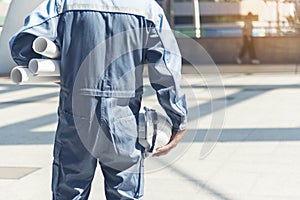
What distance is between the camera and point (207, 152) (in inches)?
132

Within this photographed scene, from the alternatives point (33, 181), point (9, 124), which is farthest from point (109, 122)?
point (9, 124)

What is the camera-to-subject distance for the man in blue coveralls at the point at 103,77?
2.48m

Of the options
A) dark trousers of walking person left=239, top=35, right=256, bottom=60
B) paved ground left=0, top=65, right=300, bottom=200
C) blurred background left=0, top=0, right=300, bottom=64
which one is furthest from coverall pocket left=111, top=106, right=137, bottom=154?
dark trousers of walking person left=239, top=35, right=256, bottom=60

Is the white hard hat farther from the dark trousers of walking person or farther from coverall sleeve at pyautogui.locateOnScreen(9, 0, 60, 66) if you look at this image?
the dark trousers of walking person

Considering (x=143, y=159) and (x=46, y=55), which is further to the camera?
(x=143, y=159)

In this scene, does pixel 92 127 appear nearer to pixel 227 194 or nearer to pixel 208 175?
pixel 227 194

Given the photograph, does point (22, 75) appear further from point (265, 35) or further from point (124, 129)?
point (265, 35)

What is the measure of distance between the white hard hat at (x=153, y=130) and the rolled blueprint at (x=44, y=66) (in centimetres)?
47

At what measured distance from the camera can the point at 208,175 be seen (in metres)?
5.45

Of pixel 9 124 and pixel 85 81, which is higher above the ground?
pixel 85 81

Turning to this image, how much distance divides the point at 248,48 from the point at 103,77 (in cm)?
1715

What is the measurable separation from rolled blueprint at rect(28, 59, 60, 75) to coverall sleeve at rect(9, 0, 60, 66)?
0.10 metres

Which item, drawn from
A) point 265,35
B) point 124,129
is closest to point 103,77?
point 124,129

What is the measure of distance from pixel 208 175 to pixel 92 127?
3126 millimetres
